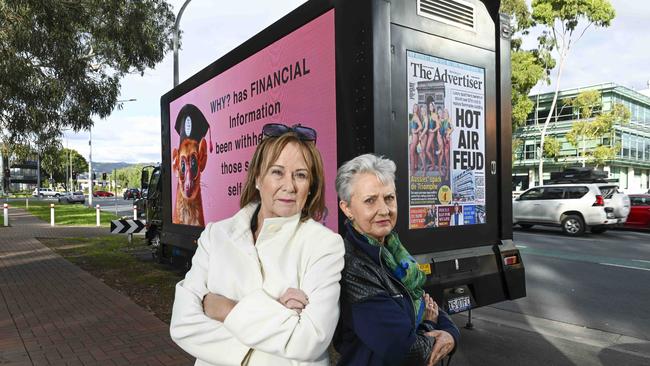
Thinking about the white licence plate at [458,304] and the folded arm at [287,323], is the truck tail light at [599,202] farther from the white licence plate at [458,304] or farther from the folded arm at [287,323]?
the folded arm at [287,323]

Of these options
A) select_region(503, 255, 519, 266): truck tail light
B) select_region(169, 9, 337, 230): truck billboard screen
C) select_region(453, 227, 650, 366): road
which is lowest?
select_region(453, 227, 650, 366): road

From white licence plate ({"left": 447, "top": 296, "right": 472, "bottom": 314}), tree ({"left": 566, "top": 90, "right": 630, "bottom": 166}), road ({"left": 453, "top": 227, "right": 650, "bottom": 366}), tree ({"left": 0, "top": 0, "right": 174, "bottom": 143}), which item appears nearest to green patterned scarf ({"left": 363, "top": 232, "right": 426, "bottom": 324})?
white licence plate ({"left": 447, "top": 296, "right": 472, "bottom": 314})

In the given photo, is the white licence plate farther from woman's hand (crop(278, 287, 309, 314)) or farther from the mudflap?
woman's hand (crop(278, 287, 309, 314))

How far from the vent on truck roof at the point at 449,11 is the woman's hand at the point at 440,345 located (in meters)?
2.66

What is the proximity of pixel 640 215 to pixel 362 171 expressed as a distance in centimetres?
1726

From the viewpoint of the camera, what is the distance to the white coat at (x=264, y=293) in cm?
148

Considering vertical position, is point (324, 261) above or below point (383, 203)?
below

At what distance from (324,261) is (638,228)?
1779 centimetres

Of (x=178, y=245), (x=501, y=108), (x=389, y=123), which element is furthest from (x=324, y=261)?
(x=178, y=245)

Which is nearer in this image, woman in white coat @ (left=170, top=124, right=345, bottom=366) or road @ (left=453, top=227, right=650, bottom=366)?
woman in white coat @ (left=170, top=124, right=345, bottom=366)

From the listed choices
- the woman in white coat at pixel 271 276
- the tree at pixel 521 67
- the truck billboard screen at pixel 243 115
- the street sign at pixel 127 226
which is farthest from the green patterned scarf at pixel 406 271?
the tree at pixel 521 67

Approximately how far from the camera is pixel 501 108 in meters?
4.34

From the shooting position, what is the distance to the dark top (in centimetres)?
170

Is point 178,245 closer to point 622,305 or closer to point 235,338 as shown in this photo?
point 235,338
